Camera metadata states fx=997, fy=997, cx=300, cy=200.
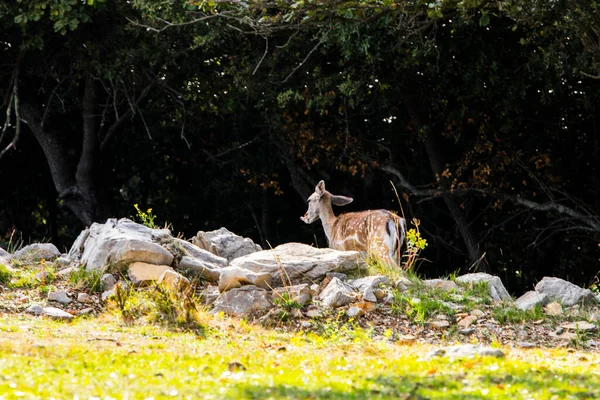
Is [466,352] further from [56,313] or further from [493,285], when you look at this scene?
[56,313]

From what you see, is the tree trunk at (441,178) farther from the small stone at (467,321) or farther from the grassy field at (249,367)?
the grassy field at (249,367)

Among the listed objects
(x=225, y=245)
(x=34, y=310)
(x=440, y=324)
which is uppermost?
(x=225, y=245)

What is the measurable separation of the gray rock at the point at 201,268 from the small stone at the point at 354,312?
5.67 ft

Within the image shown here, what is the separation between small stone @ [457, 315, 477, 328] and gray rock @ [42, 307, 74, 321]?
3784 millimetres

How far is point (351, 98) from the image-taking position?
52.6ft

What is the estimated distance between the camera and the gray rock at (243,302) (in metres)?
9.88

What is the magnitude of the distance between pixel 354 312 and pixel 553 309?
7.04ft

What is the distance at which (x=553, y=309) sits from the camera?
33.9ft

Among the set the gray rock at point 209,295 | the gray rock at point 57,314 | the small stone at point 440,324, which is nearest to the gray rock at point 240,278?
the gray rock at point 209,295

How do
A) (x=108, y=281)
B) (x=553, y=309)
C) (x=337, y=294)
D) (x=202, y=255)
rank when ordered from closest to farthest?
1. (x=337, y=294)
2. (x=553, y=309)
3. (x=108, y=281)
4. (x=202, y=255)

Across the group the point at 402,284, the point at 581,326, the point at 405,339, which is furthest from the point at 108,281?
the point at 581,326

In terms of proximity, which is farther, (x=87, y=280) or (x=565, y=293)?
(x=565, y=293)

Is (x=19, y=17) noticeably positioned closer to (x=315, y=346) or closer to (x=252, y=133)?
(x=252, y=133)

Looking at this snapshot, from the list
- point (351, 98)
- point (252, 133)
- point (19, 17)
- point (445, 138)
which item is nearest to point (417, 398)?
point (351, 98)
